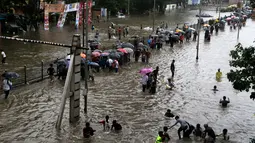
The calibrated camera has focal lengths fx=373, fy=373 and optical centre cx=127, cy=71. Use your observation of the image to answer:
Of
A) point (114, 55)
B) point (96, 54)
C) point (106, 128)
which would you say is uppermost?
point (96, 54)

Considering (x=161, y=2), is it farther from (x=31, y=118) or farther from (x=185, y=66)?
(x=31, y=118)

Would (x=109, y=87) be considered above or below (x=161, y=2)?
below

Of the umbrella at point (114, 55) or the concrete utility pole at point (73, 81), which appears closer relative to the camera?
the concrete utility pole at point (73, 81)

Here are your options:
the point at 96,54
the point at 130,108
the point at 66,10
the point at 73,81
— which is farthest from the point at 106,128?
the point at 66,10

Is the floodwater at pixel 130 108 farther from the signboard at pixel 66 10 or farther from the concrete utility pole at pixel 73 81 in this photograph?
the signboard at pixel 66 10

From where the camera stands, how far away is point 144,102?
1975 centimetres

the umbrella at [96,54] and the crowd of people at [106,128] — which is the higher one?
the umbrella at [96,54]

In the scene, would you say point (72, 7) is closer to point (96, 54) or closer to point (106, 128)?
point (96, 54)

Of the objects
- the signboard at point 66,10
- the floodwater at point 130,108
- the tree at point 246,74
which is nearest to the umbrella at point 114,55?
the floodwater at point 130,108

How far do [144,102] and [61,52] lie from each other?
1535 centimetres

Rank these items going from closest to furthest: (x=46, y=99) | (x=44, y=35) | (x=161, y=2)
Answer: (x=46, y=99) < (x=44, y=35) < (x=161, y=2)

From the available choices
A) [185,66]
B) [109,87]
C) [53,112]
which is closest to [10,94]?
[53,112]

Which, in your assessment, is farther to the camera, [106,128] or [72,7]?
[72,7]

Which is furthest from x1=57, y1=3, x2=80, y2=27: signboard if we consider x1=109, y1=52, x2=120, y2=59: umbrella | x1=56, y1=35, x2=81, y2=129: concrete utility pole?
x1=56, y1=35, x2=81, y2=129: concrete utility pole
